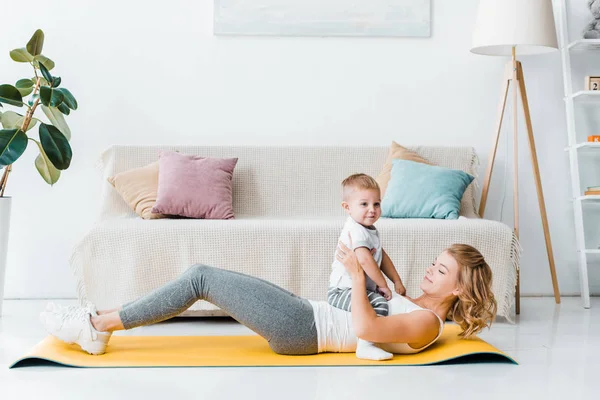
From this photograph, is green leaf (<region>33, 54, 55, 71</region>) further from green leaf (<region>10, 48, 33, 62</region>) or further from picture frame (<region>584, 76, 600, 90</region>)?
picture frame (<region>584, 76, 600, 90</region>)

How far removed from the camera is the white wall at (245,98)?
423 centimetres

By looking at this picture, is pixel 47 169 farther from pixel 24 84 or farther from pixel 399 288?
pixel 399 288

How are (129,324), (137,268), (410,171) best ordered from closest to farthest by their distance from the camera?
(129,324)
(137,268)
(410,171)

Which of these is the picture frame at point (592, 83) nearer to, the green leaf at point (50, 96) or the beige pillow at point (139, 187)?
the beige pillow at point (139, 187)

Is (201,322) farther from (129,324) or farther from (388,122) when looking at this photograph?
(388,122)

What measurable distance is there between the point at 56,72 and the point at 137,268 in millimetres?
1544

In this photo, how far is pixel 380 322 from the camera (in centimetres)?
238

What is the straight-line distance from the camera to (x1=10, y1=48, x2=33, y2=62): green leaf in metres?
3.71

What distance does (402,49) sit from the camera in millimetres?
4328

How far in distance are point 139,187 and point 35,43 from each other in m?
0.88

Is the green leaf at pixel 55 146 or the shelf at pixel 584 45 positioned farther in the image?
the shelf at pixel 584 45

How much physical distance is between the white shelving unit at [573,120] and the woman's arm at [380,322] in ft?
6.37

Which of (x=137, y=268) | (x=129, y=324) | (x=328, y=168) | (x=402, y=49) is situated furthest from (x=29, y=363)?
(x=402, y=49)

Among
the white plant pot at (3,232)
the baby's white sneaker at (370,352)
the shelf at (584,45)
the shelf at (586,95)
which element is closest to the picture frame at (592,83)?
the shelf at (586,95)
